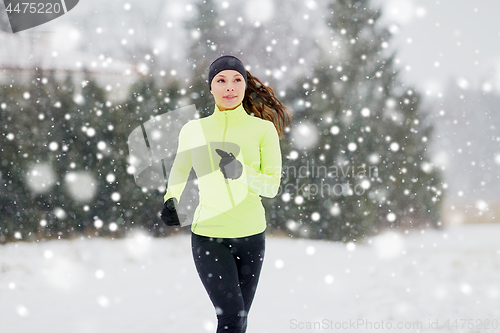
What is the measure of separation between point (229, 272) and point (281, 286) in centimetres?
264

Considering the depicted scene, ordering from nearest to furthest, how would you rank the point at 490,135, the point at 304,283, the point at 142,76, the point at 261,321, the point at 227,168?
the point at 227,168 < the point at 261,321 < the point at 304,283 < the point at 142,76 < the point at 490,135

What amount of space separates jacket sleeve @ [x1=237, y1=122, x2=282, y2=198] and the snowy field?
Answer: 6.34 ft

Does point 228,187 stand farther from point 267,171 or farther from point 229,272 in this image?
point 229,272

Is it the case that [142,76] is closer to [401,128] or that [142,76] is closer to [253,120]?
[253,120]

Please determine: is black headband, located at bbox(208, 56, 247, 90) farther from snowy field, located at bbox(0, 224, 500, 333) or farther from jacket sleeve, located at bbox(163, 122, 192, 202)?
snowy field, located at bbox(0, 224, 500, 333)

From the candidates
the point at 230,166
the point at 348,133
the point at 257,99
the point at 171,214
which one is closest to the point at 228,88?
the point at 257,99

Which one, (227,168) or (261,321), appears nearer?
(227,168)

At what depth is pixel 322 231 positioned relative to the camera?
223 inches

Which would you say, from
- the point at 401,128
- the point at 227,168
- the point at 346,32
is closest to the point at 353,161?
the point at 401,128

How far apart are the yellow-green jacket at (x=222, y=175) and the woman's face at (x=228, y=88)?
46 mm

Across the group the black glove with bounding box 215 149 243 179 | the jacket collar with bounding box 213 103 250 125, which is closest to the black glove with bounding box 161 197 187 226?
the black glove with bounding box 215 149 243 179

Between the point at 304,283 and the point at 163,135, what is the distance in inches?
124

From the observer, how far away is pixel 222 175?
Answer: 2.00 meters

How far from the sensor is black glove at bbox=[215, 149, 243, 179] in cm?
189
